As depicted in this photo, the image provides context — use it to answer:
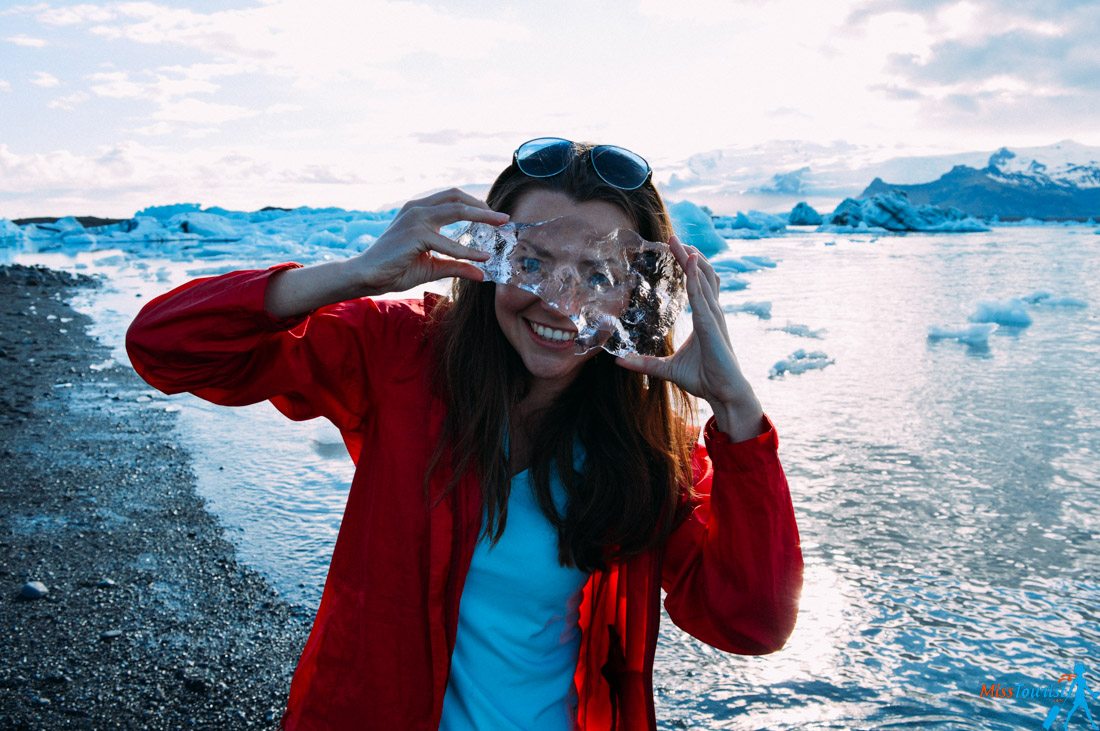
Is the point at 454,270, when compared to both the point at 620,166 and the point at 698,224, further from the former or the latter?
the point at 698,224

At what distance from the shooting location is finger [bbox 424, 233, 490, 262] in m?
1.65

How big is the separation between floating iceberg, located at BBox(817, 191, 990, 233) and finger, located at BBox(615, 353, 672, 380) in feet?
157

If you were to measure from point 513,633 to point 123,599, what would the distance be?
8.81 ft

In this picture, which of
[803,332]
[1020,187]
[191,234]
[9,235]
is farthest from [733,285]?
[1020,187]

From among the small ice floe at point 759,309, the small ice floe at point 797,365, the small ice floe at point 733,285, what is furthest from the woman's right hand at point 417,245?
the small ice floe at point 733,285

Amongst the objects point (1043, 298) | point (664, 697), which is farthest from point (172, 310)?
point (1043, 298)

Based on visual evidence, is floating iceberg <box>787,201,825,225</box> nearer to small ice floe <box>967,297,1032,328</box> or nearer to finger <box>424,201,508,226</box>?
small ice floe <box>967,297,1032,328</box>

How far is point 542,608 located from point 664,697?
59.2 inches

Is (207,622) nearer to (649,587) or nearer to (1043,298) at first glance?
(649,587)

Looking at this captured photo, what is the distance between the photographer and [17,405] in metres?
6.88

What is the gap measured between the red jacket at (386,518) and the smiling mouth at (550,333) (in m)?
0.26

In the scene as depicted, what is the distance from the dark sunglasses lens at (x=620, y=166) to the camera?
1.87 m

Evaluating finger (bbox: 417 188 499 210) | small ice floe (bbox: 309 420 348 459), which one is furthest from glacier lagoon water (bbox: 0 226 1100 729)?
finger (bbox: 417 188 499 210)

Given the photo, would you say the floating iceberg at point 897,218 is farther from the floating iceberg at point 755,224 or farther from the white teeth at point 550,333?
the white teeth at point 550,333
